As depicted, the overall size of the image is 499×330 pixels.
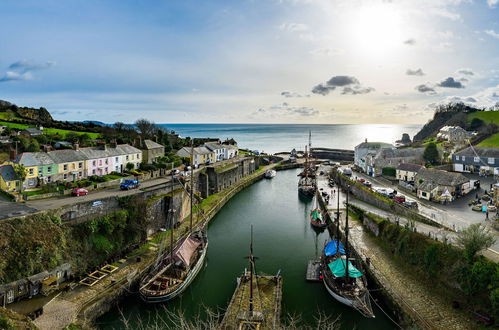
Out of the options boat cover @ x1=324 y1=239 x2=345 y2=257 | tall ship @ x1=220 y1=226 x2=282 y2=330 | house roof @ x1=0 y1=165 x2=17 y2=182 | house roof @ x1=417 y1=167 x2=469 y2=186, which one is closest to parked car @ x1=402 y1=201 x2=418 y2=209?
house roof @ x1=417 y1=167 x2=469 y2=186

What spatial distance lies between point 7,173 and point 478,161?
5829 centimetres

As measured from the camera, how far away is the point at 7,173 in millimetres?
29203

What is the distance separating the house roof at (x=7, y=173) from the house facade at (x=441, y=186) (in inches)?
1663

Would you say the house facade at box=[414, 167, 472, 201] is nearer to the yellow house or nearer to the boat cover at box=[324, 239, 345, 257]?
the boat cover at box=[324, 239, 345, 257]

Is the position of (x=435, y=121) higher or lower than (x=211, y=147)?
higher

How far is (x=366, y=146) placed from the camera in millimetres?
65312

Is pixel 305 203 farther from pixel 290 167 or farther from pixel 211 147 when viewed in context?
pixel 290 167

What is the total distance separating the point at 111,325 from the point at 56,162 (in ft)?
71.0

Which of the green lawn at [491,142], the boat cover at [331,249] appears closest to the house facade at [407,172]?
the boat cover at [331,249]

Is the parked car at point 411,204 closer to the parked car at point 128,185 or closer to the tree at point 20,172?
the parked car at point 128,185

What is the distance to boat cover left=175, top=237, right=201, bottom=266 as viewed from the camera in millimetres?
23078

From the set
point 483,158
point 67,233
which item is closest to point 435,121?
point 483,158

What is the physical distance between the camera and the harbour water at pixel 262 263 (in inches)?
776

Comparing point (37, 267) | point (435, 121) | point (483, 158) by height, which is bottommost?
point (37, 267)
